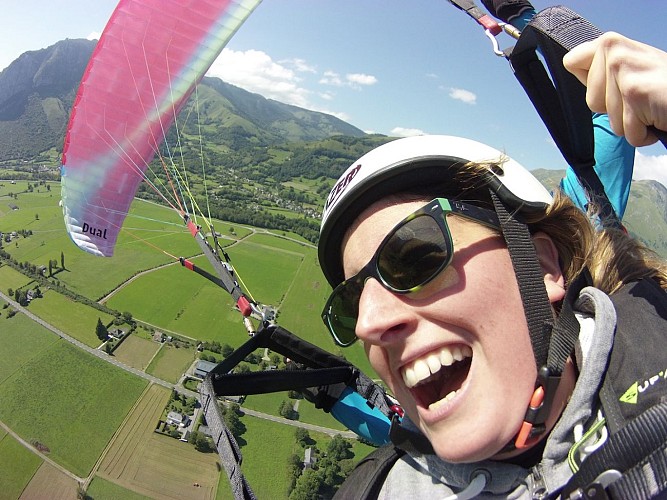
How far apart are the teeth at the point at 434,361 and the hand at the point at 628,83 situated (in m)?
0.83

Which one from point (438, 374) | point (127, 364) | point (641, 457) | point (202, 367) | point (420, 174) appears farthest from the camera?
point (127, 364)

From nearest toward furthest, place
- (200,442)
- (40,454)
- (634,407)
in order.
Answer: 1. (634,407)
2. (40,454)
3. (200,442)

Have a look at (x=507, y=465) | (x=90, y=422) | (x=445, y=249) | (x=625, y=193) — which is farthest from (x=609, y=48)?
(x=90, y=422)

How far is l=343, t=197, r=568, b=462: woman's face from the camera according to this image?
4.13 ft

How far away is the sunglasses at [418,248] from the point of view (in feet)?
4.70

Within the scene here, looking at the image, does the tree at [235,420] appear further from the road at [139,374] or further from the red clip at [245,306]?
the red clip at [245,306]

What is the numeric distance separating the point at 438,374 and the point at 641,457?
738 millimetres

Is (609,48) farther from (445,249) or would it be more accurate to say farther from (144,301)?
(144,301)

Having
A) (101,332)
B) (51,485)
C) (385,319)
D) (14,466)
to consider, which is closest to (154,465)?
(51,485)

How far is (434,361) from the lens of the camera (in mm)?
1363

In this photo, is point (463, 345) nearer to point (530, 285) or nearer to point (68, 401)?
point (530, 285)

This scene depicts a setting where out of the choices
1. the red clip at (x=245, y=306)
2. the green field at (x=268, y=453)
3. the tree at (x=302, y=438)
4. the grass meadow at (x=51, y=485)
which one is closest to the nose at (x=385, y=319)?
the red clip at (x=245, y=306)

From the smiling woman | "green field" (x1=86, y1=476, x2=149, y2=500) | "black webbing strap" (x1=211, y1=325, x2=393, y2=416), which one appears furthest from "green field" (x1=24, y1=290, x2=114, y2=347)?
the smiling woman

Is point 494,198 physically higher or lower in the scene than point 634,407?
higher
